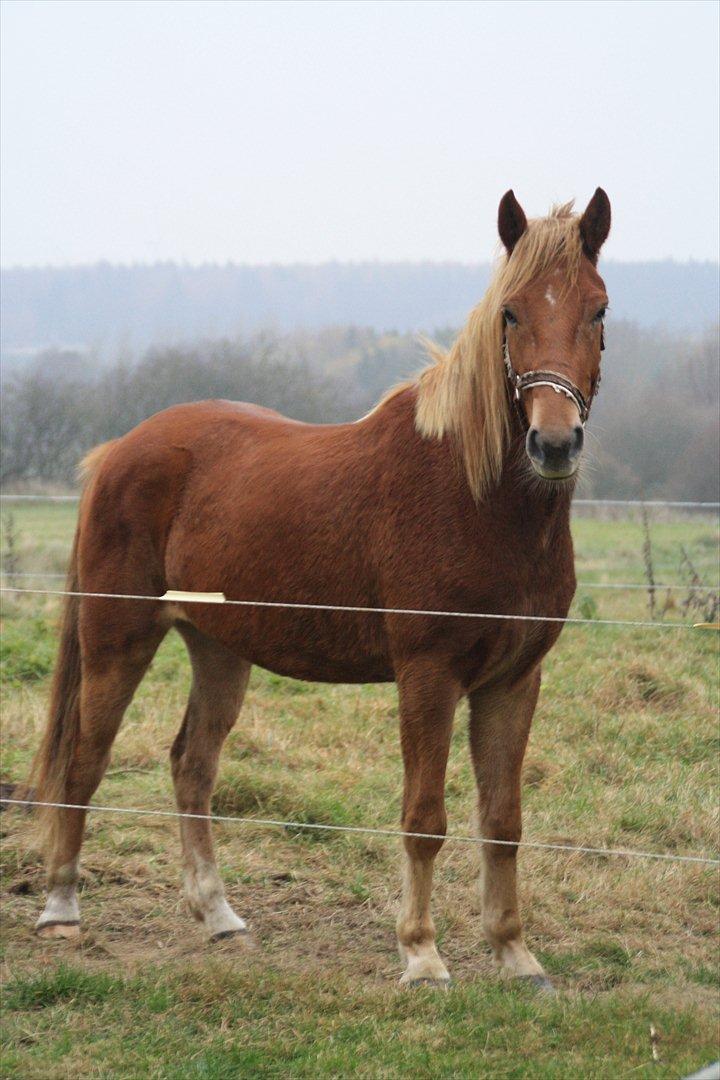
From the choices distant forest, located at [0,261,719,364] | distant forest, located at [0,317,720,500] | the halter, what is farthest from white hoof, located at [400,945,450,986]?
distant forest, located at [0,261,719,364]

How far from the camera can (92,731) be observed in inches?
176

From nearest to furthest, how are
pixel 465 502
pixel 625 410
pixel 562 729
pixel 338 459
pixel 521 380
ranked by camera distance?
pixel 521 380, pixel 465 502, pixel 338 459, pixel 562 729, pixel 625 410

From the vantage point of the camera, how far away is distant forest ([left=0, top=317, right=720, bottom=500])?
12422 mm

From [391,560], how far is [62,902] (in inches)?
71.1

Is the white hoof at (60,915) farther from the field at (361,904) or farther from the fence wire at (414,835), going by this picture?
the fence wire at (414,835)

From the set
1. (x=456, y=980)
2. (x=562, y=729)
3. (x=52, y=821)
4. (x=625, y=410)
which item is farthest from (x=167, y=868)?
(x=625, y=410)

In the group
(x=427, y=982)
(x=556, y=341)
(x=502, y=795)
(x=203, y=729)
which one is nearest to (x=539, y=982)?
(x=427, y=982)

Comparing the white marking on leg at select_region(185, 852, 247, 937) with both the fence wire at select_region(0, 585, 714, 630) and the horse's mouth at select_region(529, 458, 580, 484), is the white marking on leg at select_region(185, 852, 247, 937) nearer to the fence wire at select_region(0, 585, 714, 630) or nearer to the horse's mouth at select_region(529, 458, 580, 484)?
the fence wire at select_region(0, 585, 714, 630)

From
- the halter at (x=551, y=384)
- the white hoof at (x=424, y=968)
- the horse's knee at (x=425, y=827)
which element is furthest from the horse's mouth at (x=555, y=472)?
the white hoof at (x=424, y=968)

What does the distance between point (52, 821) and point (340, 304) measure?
62.6 feet

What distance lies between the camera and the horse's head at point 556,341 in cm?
321

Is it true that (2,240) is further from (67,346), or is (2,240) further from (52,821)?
(52,821)

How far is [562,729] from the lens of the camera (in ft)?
20.5

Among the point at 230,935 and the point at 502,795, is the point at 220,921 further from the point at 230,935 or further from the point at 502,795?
the point at 502,795
